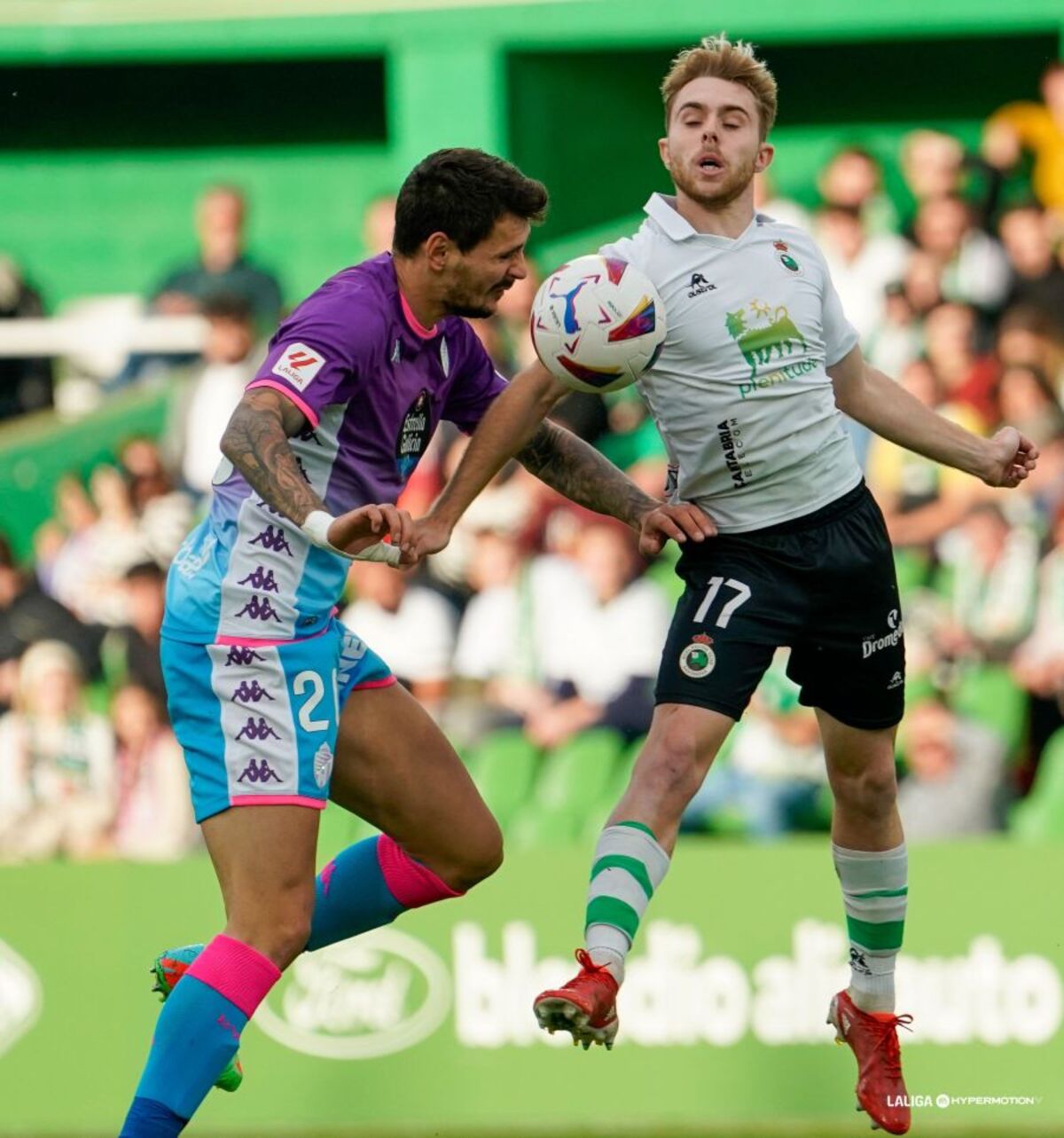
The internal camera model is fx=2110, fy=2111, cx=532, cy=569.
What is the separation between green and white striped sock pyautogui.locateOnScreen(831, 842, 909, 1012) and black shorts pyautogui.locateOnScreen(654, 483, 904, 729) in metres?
0.44

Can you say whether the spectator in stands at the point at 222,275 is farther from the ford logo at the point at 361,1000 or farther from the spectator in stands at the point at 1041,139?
the spectator in stands at the point at 1041,139

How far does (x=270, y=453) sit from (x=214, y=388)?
522 centimetres

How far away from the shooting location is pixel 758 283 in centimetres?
540

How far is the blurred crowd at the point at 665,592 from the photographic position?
8.91 m

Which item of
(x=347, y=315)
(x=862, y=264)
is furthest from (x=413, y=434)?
(x=862, y=264)

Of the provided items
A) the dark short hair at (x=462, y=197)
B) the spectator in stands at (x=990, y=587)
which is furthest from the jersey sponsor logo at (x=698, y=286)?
the spectator in stands at (x=990, y=587)

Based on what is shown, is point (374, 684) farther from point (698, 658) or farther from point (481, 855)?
point (698, 658)

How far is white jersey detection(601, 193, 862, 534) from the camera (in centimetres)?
538

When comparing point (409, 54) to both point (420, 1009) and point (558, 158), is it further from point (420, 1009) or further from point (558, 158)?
point (420, 1009)

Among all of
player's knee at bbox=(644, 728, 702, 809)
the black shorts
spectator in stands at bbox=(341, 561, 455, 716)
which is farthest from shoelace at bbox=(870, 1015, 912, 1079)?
spectator in stands at bbox=(341, 561, 455, 716)

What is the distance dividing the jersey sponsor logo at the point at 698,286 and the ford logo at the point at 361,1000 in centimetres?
376

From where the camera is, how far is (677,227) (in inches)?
213

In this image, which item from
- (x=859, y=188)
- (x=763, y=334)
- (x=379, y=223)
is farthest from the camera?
(x=379, y=223)

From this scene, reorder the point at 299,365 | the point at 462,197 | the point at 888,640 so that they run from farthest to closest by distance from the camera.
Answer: the point at 888,640
the point at 462,197
the point at 299,365
